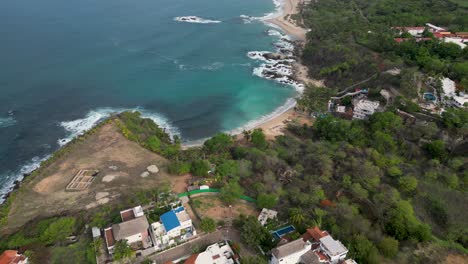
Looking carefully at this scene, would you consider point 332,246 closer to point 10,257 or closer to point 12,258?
point 12,258

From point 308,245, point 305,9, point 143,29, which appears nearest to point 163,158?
point 308,245

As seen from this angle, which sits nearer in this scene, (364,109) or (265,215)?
(265,215)

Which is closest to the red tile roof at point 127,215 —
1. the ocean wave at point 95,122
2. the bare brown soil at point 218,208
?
the bare brown soil at point 218,208

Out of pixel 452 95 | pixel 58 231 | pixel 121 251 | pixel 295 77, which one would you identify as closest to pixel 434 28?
pixel 452 95

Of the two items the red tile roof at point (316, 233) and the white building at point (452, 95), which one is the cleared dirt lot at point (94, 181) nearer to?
the red tile roof at point (316, 233)

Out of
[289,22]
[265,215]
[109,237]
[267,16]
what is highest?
[267,16]

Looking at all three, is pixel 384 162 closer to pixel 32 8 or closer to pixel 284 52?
pixel 284 52
